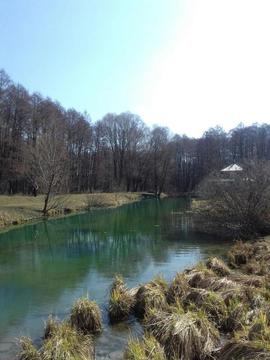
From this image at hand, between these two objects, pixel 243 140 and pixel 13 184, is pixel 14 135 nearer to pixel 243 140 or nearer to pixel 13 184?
pixel 13 184

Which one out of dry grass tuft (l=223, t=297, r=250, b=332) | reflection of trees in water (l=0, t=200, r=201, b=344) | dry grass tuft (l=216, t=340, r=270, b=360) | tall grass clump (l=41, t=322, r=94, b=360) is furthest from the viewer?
reflection of trees in water (l=0, t=200, r=201, b=344)

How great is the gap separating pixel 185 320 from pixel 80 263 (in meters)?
11.2

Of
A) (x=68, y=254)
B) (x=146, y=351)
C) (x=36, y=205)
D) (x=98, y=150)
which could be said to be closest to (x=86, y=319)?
(x=146, y=351)

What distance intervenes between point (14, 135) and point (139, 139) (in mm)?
33973

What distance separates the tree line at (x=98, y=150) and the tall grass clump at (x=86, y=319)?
33575mm

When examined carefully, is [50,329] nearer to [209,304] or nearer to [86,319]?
[86,319]

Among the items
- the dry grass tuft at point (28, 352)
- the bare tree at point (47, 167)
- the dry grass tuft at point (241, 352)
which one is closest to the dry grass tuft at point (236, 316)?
the dry grass tuft at point (241, 352)

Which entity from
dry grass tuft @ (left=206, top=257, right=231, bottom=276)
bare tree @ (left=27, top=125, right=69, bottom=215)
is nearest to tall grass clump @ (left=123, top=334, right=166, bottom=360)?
dry grass tuft @ (left=206, top=257, right=231, bottom=276)

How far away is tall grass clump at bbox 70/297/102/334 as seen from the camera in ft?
33.8

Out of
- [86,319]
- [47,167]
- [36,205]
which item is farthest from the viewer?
[36,205]

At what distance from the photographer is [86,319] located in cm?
1038

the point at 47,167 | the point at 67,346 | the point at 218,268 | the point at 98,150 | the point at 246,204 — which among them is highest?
the point at 98,150

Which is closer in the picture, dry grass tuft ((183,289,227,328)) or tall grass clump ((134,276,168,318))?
dry grass tuft ((183,289,227,328))

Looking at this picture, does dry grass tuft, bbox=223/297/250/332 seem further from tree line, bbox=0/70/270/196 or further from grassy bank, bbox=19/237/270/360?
tree line, bbox=0/70/270/196
